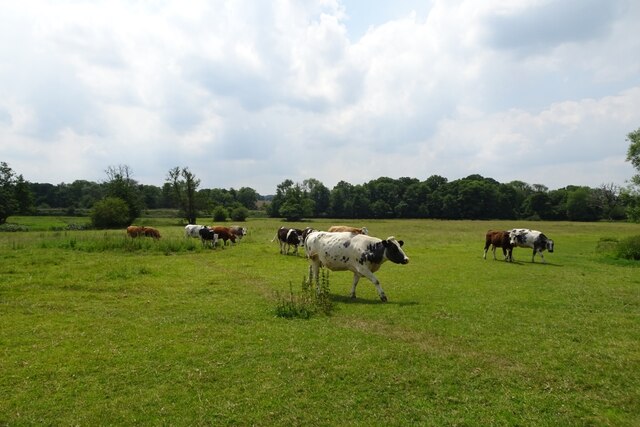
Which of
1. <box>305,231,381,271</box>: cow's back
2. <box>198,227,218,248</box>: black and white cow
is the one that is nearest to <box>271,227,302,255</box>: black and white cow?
<box>198,227,218,248</box>: black and white cow

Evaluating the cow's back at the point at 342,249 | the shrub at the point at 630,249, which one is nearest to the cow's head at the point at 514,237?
the shrub at the point at 630,249

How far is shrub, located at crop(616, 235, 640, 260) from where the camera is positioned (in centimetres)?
2694

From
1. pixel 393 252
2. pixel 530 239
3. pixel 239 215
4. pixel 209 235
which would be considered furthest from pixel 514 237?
pixel 239 215

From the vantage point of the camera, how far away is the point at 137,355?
8406 mm

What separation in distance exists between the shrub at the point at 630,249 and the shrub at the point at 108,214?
64990mm

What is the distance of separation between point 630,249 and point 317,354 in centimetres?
2849

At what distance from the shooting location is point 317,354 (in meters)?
8.50

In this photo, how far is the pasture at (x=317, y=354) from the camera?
20.7 ft

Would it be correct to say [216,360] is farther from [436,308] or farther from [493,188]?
[493,188]

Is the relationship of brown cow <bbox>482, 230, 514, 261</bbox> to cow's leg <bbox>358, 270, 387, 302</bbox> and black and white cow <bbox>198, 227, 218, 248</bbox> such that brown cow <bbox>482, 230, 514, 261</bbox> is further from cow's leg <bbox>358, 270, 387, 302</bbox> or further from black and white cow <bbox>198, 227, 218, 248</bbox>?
black and white cow <bbox>198, 227, 218, 248</bbox>

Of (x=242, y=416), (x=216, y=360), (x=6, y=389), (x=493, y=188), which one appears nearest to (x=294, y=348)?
(x=216, y=360)

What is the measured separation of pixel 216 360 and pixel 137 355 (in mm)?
1749

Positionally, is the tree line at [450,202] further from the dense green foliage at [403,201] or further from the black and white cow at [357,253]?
the black and white cow at [357,253]

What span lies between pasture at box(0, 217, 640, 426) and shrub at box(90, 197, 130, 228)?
2006 inches
